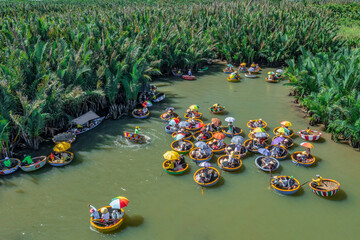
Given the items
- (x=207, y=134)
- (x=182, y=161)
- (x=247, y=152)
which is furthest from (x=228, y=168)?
(x=207, y=134)

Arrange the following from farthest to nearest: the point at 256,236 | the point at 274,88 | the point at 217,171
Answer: the point at 274,88 < the point at 217,171 < the point at 256,236

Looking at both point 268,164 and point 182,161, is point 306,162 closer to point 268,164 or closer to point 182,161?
point 268,164

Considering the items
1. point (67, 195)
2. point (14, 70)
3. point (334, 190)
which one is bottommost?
point (67, 195)

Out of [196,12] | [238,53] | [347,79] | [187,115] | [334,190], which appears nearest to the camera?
[334,190]

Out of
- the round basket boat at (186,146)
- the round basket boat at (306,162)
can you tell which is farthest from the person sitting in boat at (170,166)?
the round basket boat at (306,162)

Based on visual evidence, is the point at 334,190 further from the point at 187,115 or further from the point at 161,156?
the point at 187,115

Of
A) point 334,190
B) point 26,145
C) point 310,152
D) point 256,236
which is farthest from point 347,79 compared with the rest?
point 26,145

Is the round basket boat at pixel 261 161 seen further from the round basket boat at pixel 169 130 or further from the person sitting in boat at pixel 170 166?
the round basket boat at pixel 169 130
